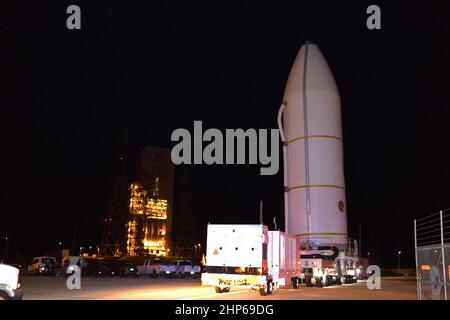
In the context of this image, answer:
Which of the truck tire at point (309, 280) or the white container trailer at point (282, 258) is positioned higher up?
the white container trailer at point (282, 258)

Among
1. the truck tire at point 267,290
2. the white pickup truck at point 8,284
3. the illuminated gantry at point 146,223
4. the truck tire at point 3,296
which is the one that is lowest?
the truck tire at point 267,290

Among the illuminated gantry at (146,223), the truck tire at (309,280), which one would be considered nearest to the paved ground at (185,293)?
the truck tire at (309,280)

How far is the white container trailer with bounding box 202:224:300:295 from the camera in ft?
65.9

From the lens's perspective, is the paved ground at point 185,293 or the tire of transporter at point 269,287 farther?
the tire of transporter at point 269,287

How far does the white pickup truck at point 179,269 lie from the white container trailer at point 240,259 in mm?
20782

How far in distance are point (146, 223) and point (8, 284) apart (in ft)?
258

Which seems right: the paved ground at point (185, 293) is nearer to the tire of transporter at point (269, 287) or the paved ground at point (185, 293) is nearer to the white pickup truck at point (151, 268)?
the tire of transporter at point (269, 287)

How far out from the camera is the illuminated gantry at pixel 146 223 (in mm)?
87438

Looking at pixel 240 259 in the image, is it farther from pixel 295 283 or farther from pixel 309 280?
pixel 309 280

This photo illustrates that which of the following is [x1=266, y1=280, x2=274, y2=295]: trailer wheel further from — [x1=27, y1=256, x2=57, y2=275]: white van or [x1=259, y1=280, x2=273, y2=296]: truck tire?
[x1=27, y1=256, x2=57, y2=275]: white van

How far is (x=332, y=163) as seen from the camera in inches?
1245
